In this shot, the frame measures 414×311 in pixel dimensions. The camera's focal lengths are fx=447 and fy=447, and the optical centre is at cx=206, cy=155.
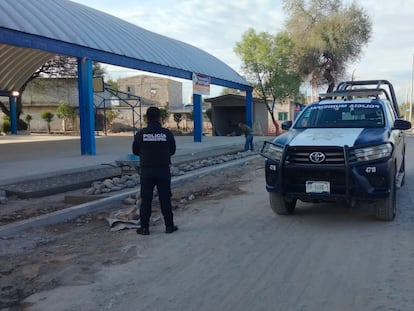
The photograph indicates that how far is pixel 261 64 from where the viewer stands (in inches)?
1490

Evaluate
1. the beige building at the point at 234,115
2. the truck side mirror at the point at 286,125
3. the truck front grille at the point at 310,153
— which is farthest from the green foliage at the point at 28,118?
the truck front grille at the point at 310,153

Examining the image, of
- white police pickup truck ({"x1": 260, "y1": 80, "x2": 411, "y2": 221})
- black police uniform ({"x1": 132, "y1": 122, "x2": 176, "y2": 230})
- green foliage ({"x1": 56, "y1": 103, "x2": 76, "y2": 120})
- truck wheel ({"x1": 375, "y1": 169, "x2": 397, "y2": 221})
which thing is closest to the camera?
white police pickup truck ({"x1": 260, "y1": 80, "x2": 411, "y2": 221})

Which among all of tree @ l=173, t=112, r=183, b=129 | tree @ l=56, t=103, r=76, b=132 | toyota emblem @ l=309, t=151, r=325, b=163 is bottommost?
toyota emblem @ l=309, t=151, r=325, b=163

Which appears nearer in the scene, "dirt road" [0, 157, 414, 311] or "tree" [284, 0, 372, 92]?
"dirt road" [0, 157, 414, 311]

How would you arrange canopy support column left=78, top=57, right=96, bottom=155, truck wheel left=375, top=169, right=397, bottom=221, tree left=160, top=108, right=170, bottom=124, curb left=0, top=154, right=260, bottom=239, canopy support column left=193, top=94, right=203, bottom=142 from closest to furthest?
truck wheel left=375, top=169, right=397, bottom=221 → curb left=0, top=154, right=260, bottom=239 → canopy support column left=78, top=57, right=96, bottom=155 → canopy support column left=193, top=94, right=203, bottom=142 → tree left=160, top=108, right=170, bottom=124

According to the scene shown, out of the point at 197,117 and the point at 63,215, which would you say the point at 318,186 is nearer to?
the point at 63,215

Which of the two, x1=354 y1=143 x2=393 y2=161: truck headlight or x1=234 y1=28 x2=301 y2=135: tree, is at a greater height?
x1=234 y1=28 x2=301 y2=135: tree

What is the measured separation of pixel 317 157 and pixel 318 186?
0.42 metres

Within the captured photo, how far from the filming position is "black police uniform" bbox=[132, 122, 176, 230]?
20.9 feet

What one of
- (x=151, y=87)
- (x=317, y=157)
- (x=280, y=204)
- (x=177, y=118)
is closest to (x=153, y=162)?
(x=280, y=204)

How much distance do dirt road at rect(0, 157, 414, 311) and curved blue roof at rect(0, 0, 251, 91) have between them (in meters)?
8.40

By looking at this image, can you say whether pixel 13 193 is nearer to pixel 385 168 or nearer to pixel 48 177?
pixel 48 177

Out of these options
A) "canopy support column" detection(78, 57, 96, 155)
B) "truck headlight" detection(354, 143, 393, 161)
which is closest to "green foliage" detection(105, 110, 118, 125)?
"canopy support column" detection(78, 57, 96, 155)

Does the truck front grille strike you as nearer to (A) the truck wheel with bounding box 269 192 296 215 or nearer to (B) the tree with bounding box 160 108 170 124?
(A) the truck wheel with bounding box 269 192 296 215
